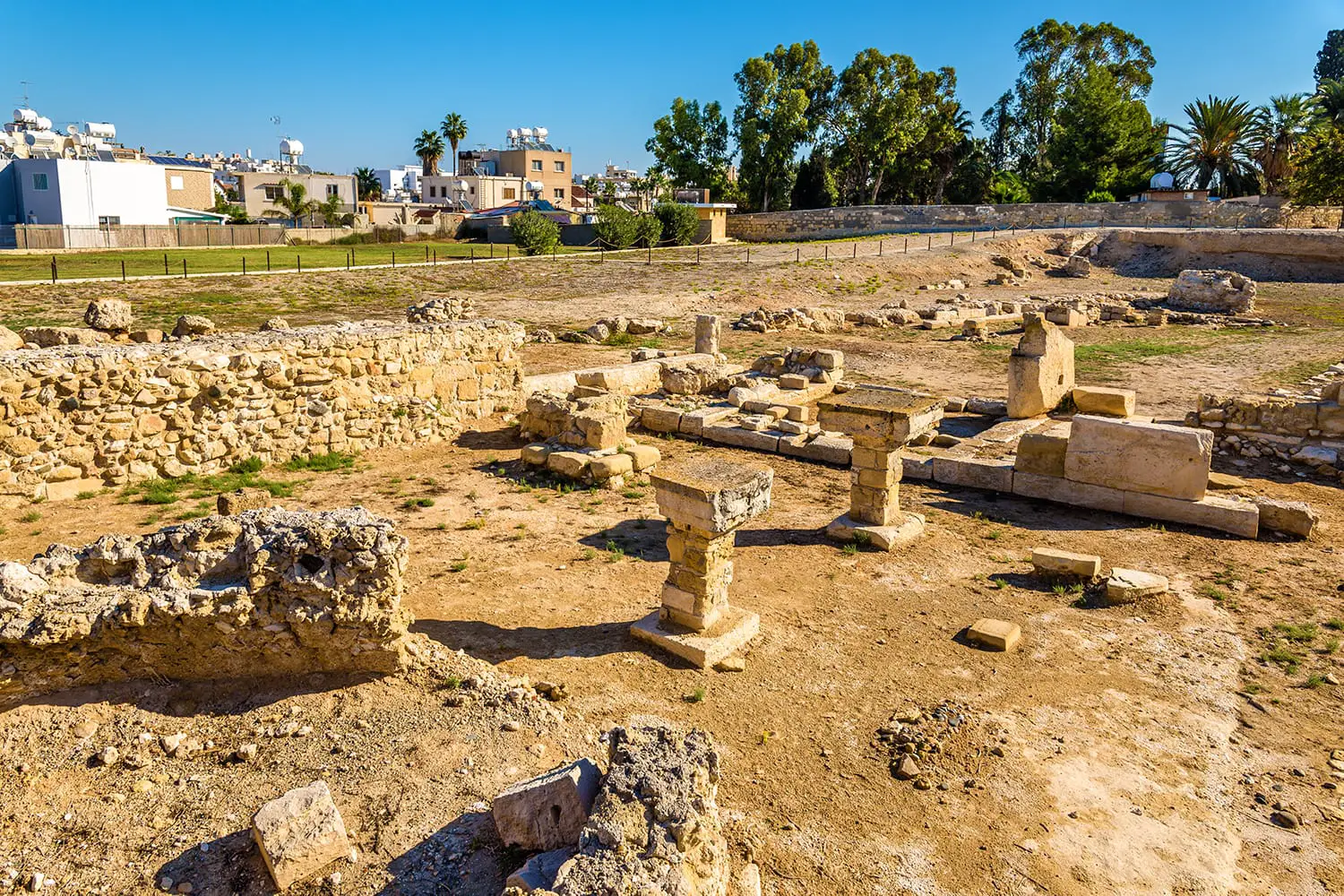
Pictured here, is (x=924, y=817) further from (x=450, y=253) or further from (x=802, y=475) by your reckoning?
(x=450, y=253)

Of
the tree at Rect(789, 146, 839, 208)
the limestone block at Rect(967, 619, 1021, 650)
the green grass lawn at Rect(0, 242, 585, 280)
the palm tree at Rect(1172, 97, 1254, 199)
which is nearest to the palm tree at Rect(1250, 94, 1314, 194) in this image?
the palm tree at Rect(1172, 97, 1254, 199)

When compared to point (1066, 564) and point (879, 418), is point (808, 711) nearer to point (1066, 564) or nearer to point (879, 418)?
point (1066, 564)

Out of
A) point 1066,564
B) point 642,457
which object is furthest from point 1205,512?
point 642,457

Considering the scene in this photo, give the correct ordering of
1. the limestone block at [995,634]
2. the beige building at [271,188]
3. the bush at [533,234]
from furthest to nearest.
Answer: the beige building at [271,188] < the bush at [533,234] < the limestone block at [995,634]

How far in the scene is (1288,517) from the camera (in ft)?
31.4

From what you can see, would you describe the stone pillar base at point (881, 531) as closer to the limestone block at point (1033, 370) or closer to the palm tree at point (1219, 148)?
the limestone block at point (1033, 370)

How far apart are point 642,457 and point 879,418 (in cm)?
350

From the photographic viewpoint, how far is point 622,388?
1567cm

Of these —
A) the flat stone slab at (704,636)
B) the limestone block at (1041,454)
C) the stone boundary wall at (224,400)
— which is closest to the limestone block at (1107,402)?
the limestone block at (1041,454)

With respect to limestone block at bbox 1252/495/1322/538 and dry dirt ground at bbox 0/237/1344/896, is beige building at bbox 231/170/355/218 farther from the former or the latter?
limestone block at bbox 1252/495/1322/538

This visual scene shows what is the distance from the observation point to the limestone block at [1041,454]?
10727mm

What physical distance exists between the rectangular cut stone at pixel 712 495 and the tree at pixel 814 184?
52.5 meters

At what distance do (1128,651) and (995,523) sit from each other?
3048mm

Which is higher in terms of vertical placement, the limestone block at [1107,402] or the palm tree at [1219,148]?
the palm tree at [1219,148]
